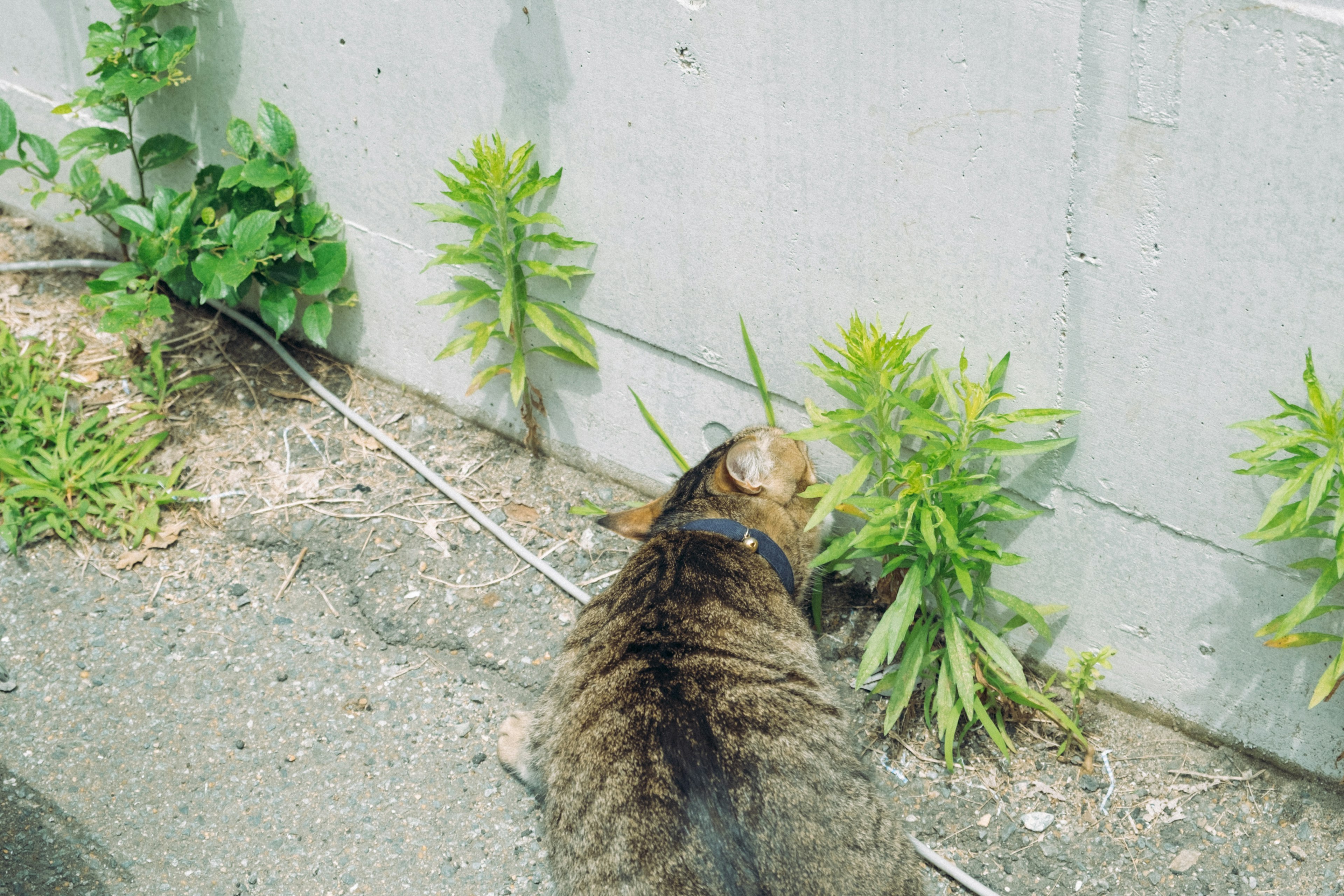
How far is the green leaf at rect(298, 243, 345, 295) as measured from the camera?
14.2 feet

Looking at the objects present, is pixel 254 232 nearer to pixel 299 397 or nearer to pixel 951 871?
pixel 299 397

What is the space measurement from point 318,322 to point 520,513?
42.7 inches

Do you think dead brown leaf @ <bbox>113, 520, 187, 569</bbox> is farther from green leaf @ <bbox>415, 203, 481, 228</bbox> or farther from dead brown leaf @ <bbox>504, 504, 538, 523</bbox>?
green leaf @ <bbox>415, 203, 481, 228</bbox>

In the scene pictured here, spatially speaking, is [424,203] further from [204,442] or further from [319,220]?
[204,442]

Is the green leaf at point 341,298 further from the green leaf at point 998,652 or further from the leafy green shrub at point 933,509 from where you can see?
the green leaf at point 998,652

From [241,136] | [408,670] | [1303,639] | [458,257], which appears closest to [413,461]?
[408,670]

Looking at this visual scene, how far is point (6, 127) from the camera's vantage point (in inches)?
178

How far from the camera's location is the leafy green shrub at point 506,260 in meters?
3.60

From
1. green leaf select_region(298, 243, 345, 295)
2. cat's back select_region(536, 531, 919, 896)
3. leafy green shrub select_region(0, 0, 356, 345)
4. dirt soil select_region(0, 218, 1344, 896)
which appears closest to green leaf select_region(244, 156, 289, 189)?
leafy green shrub select_region(0, 0, 356, 345)

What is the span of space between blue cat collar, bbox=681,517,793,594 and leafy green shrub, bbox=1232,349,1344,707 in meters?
1.27

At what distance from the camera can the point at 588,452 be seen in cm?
439

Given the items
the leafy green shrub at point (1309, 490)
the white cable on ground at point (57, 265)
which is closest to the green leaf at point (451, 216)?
the white cable on ground at point (57, 265)

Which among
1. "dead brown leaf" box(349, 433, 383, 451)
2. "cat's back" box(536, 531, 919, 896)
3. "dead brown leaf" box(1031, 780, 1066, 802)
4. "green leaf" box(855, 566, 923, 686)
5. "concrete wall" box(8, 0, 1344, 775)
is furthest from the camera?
"dead brown leaf" box(349, 433, 383, 451)

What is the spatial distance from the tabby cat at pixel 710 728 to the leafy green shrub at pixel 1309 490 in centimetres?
121
